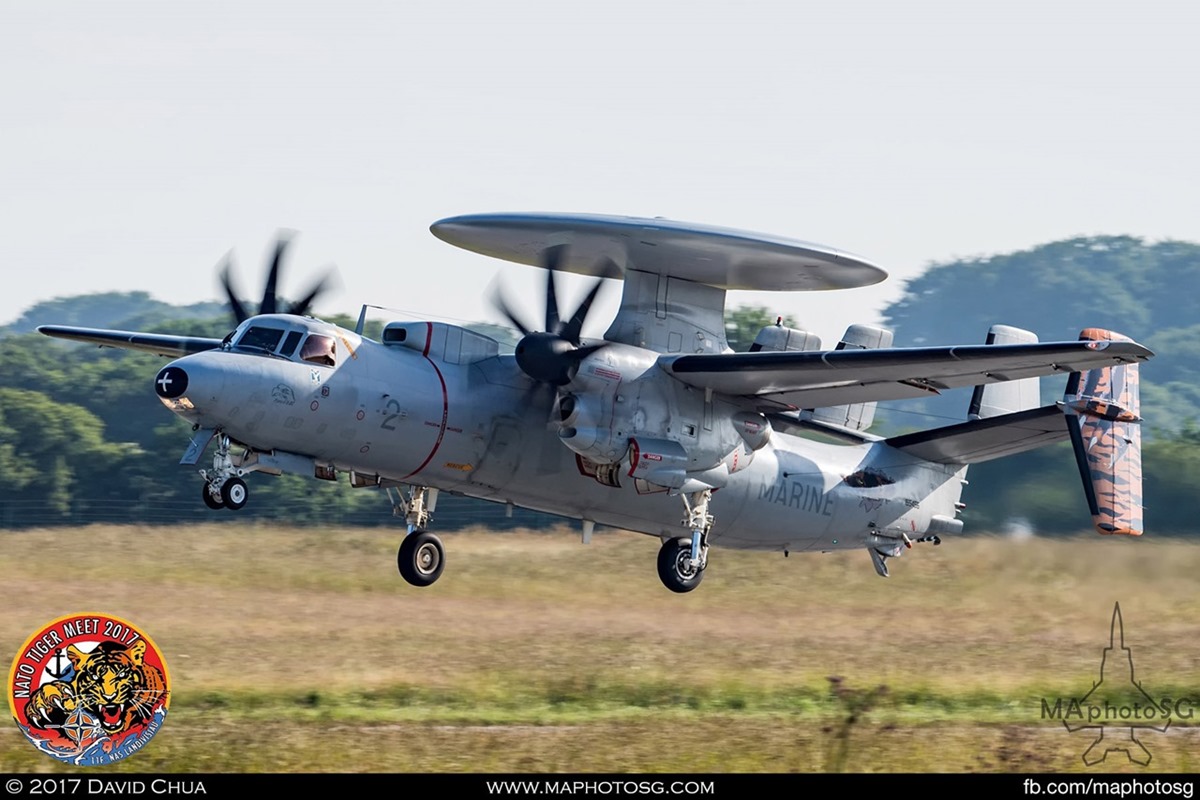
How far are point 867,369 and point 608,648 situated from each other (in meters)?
6.27

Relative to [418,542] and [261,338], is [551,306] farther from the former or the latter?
[418,542]

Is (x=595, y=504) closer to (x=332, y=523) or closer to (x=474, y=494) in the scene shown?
(x=474, y=494)

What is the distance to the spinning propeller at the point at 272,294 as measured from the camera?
66.9ft

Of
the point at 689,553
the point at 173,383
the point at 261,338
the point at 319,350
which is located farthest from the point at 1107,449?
the point at 173,383

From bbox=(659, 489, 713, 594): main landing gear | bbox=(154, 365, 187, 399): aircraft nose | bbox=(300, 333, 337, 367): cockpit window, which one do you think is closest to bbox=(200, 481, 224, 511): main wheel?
bbox=(154, 365, 187, 399): aircraft nose

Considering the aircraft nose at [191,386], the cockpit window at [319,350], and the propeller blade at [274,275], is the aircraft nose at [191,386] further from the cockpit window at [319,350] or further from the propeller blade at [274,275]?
the propeller blade at [274,275]

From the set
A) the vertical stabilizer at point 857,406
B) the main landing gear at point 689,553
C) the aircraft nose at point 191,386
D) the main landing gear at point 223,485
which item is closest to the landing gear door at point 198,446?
the main landing gear at point 223,485

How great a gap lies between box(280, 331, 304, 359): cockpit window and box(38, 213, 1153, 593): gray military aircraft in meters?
0.02

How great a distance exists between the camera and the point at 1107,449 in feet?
71.8

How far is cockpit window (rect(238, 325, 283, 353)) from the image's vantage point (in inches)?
722

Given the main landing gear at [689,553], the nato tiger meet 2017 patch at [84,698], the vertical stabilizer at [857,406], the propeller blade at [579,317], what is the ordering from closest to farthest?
the nato tiger meet 2017 patch at [84,698] < the propeller blade at [579,317] < the main landing gear at [689,553] < the vertical stabilizer at [857,406]

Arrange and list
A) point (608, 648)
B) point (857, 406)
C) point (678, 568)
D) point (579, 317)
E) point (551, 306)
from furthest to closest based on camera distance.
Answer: point (857, 406), point (608, 648), point (678, 568), point (551, 306), point (579, 317)

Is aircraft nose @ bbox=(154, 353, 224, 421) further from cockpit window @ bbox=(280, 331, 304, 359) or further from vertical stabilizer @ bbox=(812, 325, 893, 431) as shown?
vertical stabilizer @ bbox=(812, 325, 893, 431)
